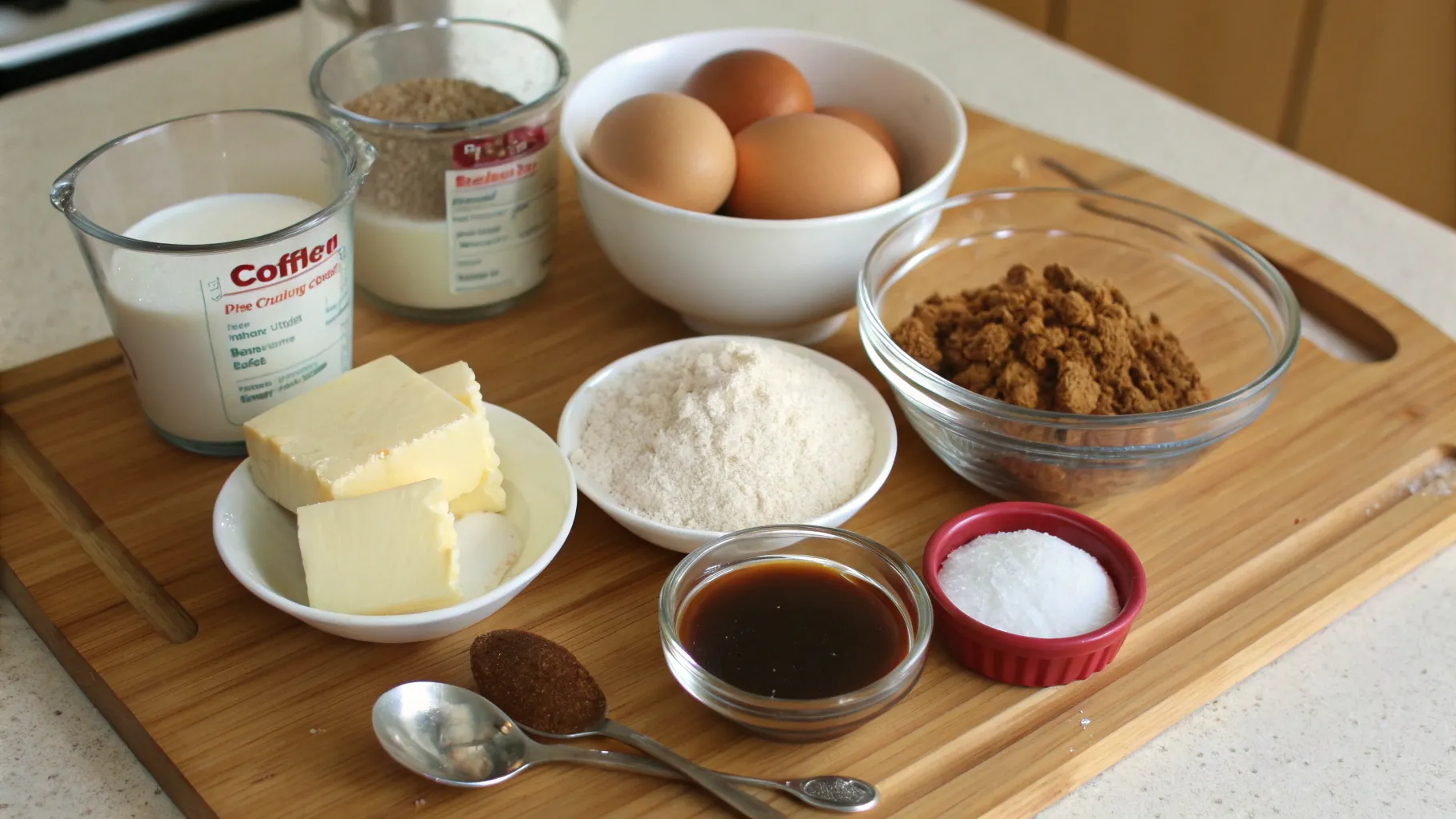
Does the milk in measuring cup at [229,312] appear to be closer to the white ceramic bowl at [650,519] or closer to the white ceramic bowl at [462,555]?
the white ceramic bowl at [462,555]

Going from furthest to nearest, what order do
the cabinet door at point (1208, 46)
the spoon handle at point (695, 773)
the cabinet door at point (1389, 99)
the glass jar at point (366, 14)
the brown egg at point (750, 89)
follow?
the cabinet door at point (1208, 46) → the cabinet door at point (1389, 99) → the glass jar at point (366, 14) → the brown egg at point (750, 89) → the spoon handle at point (695, 773)

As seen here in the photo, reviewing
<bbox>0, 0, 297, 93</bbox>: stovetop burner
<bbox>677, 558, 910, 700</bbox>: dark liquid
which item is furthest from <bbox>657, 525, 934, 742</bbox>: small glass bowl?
<bbox>0, 0, 297, 93</bbox>: stovetop burner

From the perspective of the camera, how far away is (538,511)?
1.09m

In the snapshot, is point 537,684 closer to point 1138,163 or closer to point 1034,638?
point 1034,638

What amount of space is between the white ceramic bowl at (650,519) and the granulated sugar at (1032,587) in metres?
0.11

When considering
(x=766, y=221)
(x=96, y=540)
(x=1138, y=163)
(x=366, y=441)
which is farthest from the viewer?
(x=1138, y=163)

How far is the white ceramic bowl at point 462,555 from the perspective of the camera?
0.96 meters

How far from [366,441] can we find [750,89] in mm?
598

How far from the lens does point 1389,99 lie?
8.71 feet

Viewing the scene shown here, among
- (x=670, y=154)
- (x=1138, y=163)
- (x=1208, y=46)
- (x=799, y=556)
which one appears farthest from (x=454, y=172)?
(x=1208, y=46)

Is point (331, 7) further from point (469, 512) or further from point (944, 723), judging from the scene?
point (944, 723)

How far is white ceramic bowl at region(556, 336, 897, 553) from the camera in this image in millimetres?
1074

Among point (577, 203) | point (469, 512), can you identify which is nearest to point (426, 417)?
point (469, 512)

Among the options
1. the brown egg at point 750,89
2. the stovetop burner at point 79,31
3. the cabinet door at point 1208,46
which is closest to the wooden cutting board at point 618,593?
the brown egg at point 750,89
